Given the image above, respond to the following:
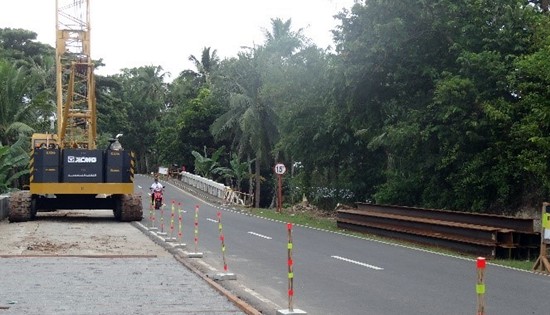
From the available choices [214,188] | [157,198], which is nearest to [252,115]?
[214,188]

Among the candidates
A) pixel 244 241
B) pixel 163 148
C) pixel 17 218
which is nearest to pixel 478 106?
pixel 244 241

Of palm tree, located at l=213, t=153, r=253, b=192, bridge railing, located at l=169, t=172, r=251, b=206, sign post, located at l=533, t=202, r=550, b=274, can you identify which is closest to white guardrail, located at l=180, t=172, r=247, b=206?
bridge railing, located at l=169, t=172, r=251, b=206

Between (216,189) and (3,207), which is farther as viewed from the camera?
(216,189)

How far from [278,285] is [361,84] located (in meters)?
16.0

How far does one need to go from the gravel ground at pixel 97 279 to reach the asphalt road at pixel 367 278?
3.66 ft

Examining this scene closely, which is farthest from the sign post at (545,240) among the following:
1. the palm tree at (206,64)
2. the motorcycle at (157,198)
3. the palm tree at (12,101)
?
the palm tree at (206,64)

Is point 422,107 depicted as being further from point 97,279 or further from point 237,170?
point 237,170

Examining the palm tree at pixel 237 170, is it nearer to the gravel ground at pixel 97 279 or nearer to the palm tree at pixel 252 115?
the palm tree at pixel 252 115

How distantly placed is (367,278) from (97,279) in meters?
5.06

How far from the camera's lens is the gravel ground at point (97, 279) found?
1026cm

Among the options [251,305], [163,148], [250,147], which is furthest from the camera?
[163,148]

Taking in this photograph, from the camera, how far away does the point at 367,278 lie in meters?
14.2

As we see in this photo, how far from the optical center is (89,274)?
13555mm

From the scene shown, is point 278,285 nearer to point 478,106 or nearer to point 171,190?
point 478,106
